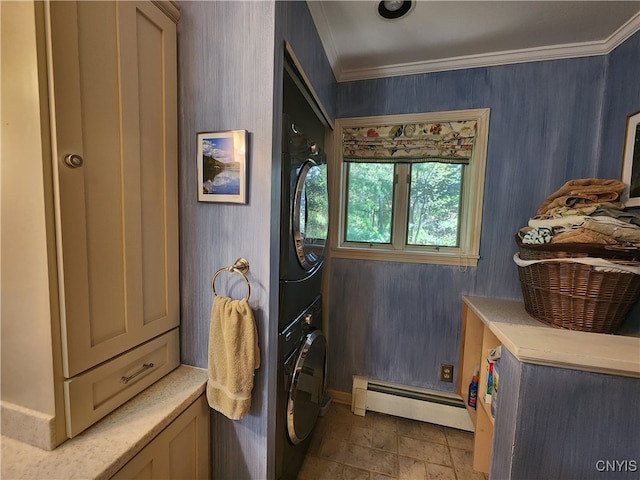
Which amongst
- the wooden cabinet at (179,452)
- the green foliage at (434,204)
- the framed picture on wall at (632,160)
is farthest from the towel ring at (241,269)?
the framed picture on wall at (632,160)

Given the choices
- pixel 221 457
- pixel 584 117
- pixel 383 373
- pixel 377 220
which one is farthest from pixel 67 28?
pixel 584 117

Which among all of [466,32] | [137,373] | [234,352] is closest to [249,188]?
[234,352]

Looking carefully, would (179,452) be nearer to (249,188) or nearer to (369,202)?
(249,188)

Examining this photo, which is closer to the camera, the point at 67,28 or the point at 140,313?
the point at 67,28

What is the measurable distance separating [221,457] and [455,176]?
6.65ft

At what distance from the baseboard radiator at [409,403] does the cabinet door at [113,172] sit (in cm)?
149

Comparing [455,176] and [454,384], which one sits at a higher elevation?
[455,176]

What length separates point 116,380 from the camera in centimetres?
85

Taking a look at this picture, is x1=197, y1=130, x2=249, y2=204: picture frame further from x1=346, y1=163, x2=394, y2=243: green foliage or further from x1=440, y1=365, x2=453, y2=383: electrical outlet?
x1=440, y1=365, x2=453, y2=383: electrical outlet

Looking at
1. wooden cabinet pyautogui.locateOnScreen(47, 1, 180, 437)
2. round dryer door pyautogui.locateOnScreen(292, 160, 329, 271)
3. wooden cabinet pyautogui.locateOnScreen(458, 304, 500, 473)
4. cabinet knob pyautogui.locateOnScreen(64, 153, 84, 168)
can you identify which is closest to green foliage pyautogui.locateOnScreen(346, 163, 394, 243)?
round dryer door pyautogui.locateOnScreen(292, 160, 329, 271)

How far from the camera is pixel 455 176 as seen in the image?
71.5 inches

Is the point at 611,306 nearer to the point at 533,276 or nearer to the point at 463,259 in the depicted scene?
the point at 533,276

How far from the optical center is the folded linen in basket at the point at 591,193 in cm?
121

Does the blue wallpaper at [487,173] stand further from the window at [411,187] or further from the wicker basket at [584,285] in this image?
the wicker basket at [584,285]
